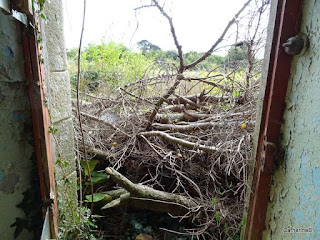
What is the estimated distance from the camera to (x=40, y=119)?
1394 mm

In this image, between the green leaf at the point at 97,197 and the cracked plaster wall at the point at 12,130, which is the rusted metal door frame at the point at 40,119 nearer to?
the cracked plaster wall at the point at 12,130

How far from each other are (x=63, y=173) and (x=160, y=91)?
74.6 inches

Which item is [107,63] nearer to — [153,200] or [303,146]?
[153,200]

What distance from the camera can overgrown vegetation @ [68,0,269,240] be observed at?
84.4 inches

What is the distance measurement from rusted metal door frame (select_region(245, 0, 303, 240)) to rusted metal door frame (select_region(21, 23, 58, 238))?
1.27 metres

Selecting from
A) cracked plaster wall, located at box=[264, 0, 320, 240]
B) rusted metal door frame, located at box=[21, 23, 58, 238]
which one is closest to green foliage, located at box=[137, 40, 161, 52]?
rusted metal door frame, located at box=[21, 23, 58, 238]

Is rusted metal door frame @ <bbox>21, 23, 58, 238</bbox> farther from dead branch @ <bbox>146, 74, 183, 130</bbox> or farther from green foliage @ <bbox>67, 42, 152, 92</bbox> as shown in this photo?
green foliage @ <bbox>67, 42, 152, 92</bbox>

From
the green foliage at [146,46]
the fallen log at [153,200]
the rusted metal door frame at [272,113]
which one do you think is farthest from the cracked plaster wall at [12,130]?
the green foliage at [146,46]

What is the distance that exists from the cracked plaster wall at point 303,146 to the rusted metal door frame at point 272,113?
0.03 metres

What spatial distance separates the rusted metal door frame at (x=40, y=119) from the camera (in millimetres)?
1310

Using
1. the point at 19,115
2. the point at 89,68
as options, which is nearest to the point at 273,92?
the point at 19,115

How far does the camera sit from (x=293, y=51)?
764 mm

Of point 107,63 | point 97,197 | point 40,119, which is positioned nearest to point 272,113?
point 40,119

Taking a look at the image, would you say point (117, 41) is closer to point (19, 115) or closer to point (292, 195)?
point (19, 115)
